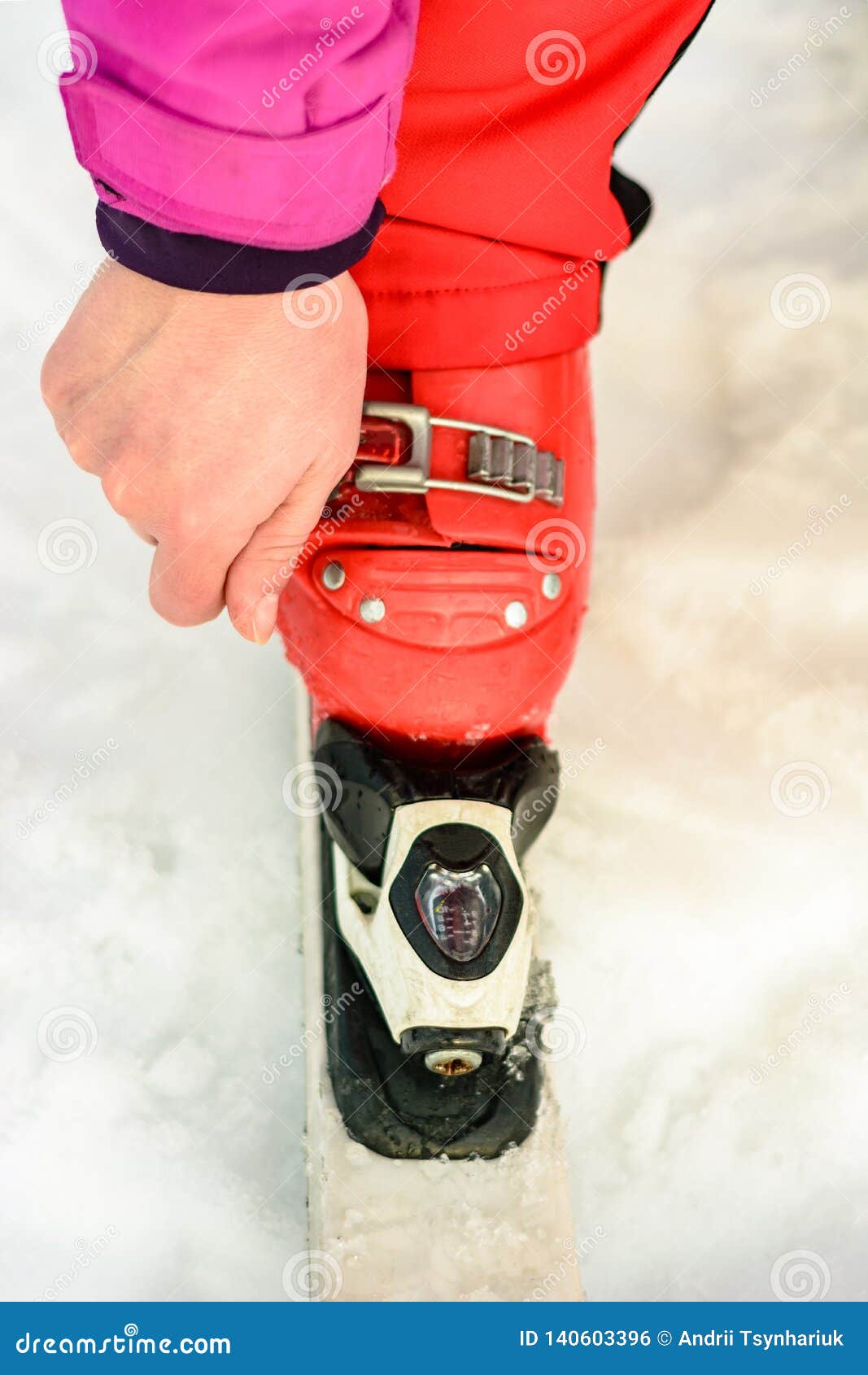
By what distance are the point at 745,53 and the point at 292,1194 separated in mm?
1336

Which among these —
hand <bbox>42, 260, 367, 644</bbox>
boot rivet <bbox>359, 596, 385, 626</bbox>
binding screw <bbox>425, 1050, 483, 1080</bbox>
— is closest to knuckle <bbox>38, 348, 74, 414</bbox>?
hand <bbox>42, 260, 367, 644</bbox>

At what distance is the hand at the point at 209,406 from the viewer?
0.49 metres

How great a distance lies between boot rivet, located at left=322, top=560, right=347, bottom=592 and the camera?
0.68 meters

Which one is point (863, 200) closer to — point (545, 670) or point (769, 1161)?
point (545, 670)

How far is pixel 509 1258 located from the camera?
732mm

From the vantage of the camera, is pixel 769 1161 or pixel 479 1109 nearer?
pixel 479 1109

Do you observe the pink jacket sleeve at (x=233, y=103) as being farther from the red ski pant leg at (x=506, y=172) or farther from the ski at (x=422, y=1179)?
the ski at (x=422, y=1179)

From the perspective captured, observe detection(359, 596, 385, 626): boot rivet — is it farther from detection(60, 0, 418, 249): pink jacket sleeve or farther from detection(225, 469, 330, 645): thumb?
detection(60, 0, 418, 249): pink jacket sleeve

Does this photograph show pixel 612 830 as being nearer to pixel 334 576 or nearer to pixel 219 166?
pixel 334 576

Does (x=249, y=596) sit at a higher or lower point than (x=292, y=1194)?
higher

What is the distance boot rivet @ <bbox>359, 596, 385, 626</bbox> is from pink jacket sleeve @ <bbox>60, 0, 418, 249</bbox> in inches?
9.7

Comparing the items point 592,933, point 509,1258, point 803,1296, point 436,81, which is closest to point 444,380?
point 436,81

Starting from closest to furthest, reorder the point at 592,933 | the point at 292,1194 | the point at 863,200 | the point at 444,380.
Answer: the point at 444,380, the point at 292,1194, the point at 592,933, the point at 863,200

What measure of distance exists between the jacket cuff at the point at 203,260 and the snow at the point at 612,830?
0.54 m
